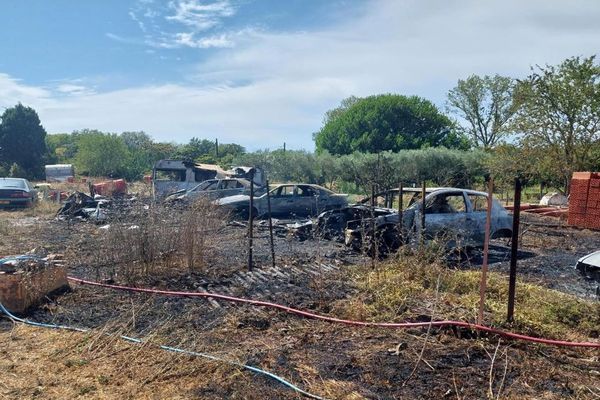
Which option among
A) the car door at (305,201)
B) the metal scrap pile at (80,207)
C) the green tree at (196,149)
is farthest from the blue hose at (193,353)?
the green tree at (196,149)

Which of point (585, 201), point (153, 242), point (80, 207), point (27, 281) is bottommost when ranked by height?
point (80, 207)

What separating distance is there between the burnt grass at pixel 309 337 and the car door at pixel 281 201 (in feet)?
23.5

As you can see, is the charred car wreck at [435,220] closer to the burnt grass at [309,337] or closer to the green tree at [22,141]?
the burnt grass at [309,337]

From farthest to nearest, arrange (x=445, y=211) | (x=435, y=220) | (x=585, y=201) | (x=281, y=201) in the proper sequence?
(x=281, y=201) → (x=585, y=201) → (x=445, y=211) → (x=435, y=220)

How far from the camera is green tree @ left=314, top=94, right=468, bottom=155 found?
148ft

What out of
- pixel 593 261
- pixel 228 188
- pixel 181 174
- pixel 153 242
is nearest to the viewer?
pixel 593 261

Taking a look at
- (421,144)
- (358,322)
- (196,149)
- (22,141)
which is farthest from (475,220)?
(196,149)

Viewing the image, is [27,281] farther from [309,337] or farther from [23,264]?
[309,337]

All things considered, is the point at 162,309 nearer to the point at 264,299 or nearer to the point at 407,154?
the point at 264,299

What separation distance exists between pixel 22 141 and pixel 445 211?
45.9 metres

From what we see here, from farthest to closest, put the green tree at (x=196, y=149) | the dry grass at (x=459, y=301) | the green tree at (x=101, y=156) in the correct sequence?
the green tree at (x=196, y=149)
the green tree at (x=101, y=156)
the dry grass at (x=459, y=301)

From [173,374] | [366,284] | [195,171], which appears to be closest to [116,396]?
[173,374]

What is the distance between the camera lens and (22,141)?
151 feet

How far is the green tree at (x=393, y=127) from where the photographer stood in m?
45.1
